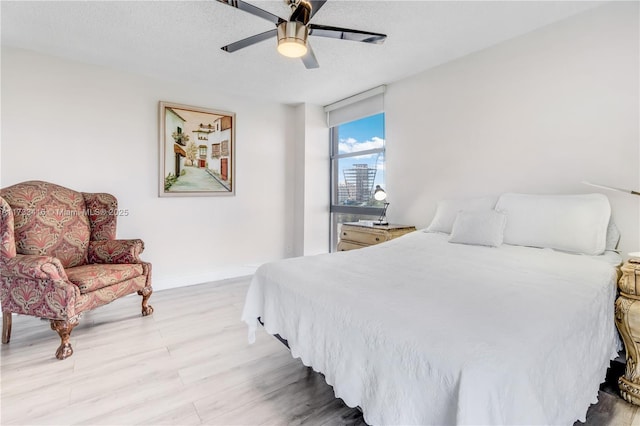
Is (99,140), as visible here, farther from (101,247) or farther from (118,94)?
(101,247)

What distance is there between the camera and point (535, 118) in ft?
8.08

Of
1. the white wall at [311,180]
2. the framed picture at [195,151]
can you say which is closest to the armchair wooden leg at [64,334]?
the framed picture at [195,151]

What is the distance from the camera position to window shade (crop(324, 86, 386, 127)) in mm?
3764

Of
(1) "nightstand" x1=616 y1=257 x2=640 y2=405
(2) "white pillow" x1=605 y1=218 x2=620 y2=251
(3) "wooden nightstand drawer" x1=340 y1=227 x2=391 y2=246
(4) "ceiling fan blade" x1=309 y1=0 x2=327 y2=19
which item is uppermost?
(4) "ceiling fan blade" x1=309 y1=0 x2=327 y2=19

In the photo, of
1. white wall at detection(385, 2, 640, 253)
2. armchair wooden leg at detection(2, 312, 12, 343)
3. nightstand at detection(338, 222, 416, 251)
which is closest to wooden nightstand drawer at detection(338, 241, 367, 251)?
nightstand at detection(338, 222, 416, 251)

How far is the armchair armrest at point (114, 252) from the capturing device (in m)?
2.70

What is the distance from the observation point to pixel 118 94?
128 inches

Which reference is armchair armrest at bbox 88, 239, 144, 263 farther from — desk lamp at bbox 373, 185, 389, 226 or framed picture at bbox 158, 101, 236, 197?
desk lamp at bbox 373, 185, 389, 226

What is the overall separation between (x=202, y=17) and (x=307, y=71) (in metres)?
1.24

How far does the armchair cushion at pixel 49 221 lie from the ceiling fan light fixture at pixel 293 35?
2410 millimetres

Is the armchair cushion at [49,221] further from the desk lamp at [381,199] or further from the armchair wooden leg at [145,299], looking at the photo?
the desk lamp at [381,199]

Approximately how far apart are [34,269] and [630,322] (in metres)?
3.47

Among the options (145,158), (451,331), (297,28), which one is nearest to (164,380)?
(451,331)

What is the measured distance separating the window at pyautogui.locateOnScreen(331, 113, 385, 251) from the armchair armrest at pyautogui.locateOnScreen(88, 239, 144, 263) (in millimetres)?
2718
